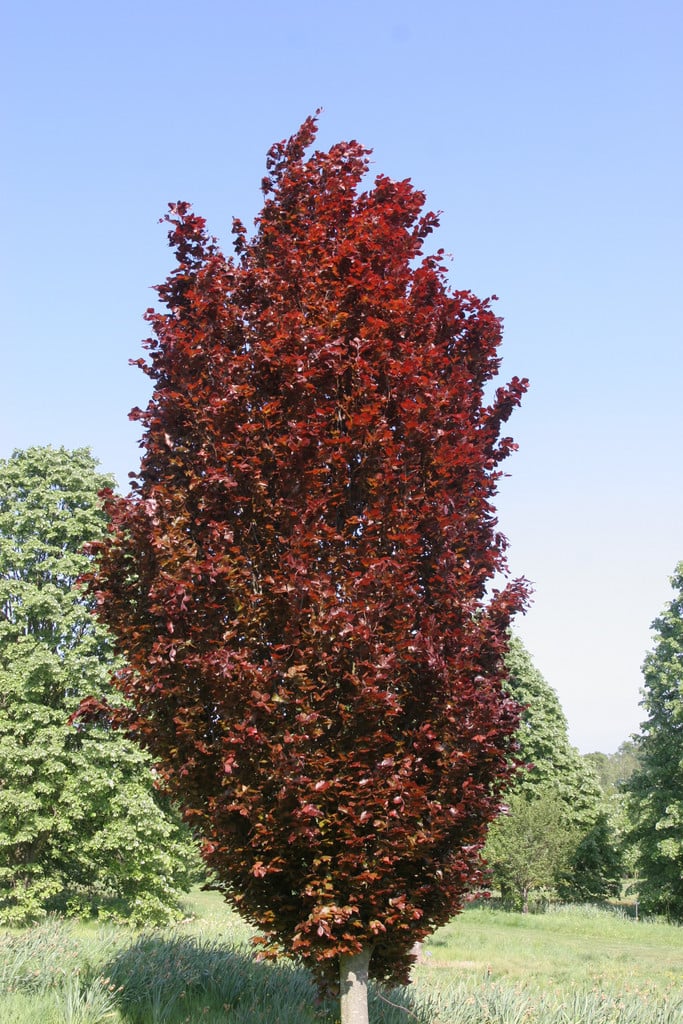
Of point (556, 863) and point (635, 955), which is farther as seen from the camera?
point (556, 863)

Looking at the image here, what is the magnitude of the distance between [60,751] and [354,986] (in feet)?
61.3

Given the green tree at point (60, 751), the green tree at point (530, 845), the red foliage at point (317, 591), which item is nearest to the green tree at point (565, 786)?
the green tree at point (530, 845)

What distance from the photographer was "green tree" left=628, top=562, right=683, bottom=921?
3416 cm

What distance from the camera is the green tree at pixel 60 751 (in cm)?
2338

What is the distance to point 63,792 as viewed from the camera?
23484 millimetres

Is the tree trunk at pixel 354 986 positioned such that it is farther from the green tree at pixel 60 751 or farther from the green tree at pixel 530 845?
the green tree at pixel 530 845

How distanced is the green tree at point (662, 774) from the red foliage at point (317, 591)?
101 feet

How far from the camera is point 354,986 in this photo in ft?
21.8

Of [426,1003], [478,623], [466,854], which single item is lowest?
[426,1003]

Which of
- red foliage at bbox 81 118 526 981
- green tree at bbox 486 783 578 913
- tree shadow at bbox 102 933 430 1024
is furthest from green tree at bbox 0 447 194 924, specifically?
red foliage at bbox 81 118 526 981

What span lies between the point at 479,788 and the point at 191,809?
2298 mm

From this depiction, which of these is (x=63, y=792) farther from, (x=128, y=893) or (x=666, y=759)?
(x=666, y=759)

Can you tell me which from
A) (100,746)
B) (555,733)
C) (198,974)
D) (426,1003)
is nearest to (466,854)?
(426,1003)

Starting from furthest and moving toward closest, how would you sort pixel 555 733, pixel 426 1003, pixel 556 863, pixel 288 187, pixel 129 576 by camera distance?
1. pixel 555 733
2. pixel 556 863
3. pixel 426 1003
4. pixel 288 187
5. pixel 129 576
